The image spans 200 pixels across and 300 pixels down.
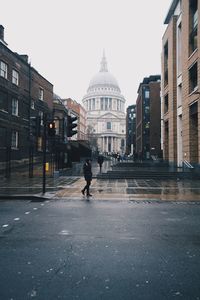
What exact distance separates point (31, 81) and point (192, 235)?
1232 inches

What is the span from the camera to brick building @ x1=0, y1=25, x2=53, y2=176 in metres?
27.7

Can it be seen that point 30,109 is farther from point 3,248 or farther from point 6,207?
point 3,248

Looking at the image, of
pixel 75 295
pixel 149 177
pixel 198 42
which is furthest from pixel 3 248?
pixel 198 42

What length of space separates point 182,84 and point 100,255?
85.6 ft

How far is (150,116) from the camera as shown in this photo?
2702 inches

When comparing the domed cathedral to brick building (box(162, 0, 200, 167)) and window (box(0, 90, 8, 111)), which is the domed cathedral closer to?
Result: brick building (box(162, 0, 200, 167))

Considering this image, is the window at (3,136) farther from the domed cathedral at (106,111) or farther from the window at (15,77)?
the domed cathedral at (106,111)

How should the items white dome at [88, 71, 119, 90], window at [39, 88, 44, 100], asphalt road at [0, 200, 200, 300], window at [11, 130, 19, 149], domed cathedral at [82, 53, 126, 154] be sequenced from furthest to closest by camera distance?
white dome at [88, 71, 119, 90] < domed cathedral at [82, 53, 126, 154] < window at [39, 88, 44, 100] < window at [11, 130, 19, 149] < asphalt road at [0, 200, 200, 300]

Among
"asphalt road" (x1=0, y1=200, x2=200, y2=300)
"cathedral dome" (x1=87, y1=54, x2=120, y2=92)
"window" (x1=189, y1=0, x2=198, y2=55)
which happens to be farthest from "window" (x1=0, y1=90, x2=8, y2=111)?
"cathedral dome" (x1=87, y1=54, x2=120, y2=92)

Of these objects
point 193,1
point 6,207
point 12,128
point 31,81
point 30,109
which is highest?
point 193,1

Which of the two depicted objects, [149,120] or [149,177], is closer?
[149,177]

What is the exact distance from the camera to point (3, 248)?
5.71m

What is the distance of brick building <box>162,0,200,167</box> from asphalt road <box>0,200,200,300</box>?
17.2 metres

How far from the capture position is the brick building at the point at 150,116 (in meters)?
68.6
